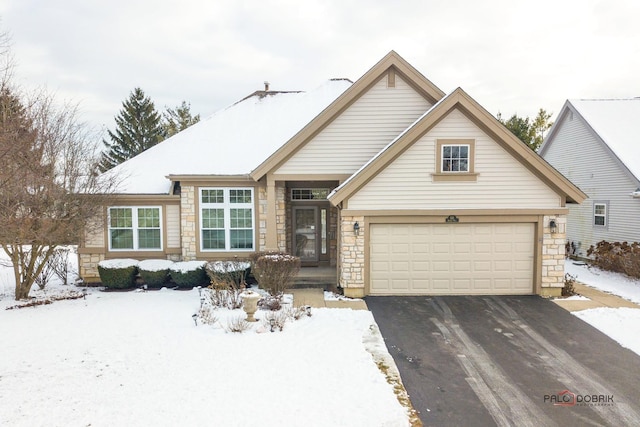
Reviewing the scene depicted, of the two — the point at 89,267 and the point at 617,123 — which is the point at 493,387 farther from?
the point at 617,123

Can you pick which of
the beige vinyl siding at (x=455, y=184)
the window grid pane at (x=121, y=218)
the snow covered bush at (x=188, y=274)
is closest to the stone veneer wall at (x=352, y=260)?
the beige vinyl siding at (x=455, y=184)


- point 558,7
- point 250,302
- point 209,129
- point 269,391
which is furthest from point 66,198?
point 558,7

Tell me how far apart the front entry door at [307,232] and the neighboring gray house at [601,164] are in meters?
11.7

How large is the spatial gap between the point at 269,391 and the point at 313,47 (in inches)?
550

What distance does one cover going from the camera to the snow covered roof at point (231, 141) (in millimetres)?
11609

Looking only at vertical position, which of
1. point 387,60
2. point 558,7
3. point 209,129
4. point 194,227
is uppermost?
point 558,7

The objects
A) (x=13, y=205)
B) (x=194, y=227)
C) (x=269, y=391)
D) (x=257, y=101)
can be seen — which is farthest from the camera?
(x=257, y=101)

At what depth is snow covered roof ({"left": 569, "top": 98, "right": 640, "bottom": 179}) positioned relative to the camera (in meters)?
13.8

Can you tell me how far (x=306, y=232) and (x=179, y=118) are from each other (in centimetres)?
2986

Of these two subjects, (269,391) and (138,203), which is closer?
(269,391)

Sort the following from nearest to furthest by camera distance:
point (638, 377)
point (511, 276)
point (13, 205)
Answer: point (638, 377) → point (13, 205) → point (511, 276)

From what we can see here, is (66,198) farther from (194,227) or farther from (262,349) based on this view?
(262,349)

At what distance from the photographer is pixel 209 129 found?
1350cm

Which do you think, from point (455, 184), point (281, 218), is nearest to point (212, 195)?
point (281, 218)
